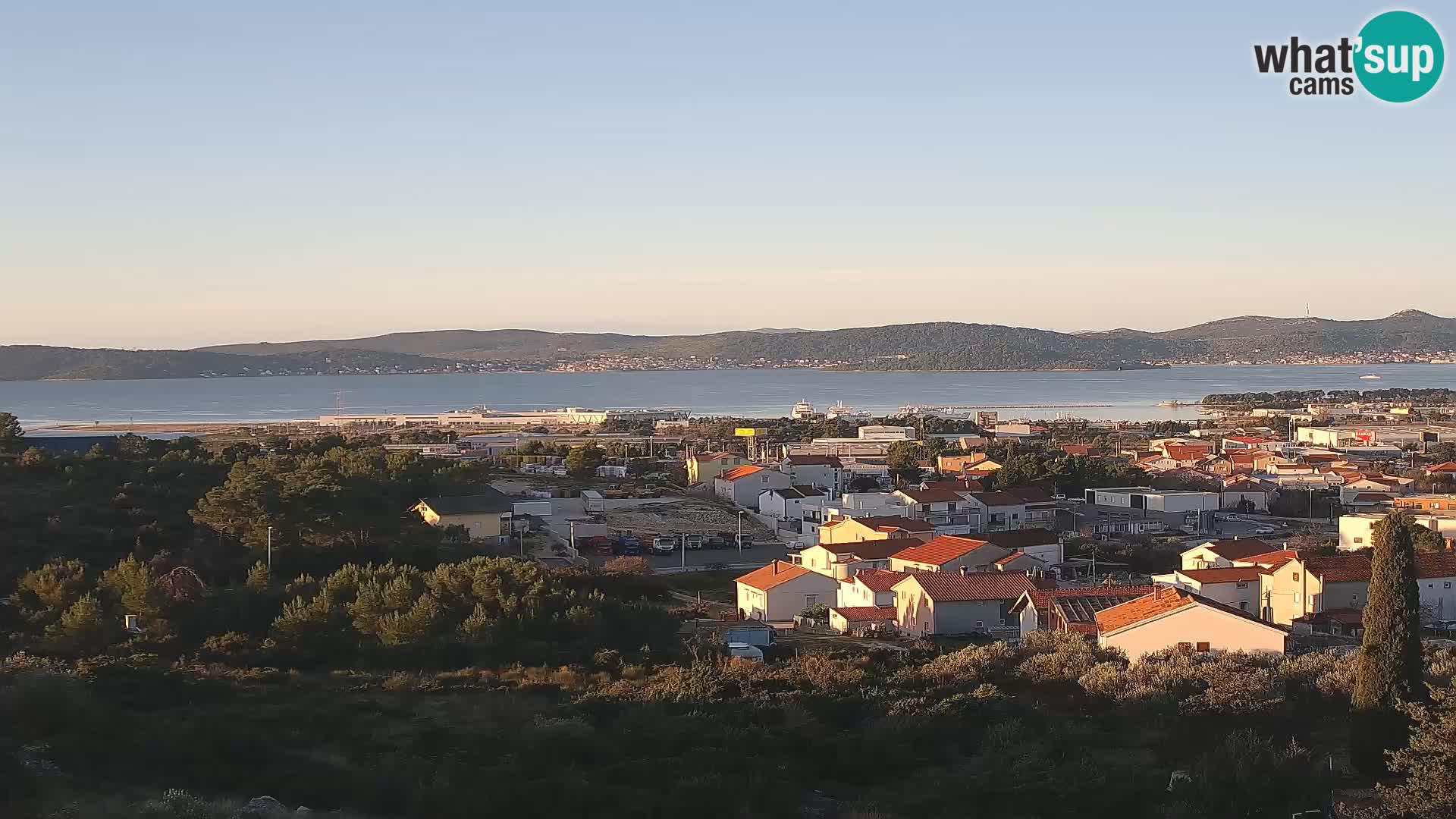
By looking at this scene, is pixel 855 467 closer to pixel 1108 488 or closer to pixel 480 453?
pixel 1108 488

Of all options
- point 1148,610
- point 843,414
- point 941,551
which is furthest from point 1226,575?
point 843,414

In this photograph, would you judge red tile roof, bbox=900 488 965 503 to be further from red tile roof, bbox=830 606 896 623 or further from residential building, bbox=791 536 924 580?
red tile roof, bbox=830 606 896 623

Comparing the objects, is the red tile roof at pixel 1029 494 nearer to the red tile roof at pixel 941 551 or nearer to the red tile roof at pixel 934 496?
the red tile roof at pixel 934 496

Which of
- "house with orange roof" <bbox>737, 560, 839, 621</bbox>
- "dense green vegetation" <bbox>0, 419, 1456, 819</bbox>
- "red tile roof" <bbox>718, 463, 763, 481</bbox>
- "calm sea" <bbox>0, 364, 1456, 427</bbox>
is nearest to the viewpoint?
"dense green vegetation" <bbox>0, 419, 1456, 819</bbox>

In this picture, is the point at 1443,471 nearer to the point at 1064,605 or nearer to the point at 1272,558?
the point at 1272,558

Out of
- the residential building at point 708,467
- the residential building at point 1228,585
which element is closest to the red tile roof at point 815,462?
the residential building at point 708,467

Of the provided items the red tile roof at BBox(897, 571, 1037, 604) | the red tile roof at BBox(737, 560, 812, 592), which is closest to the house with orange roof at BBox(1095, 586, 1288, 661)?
the red tile roof at BBox(897, 571, 1037, 604)
